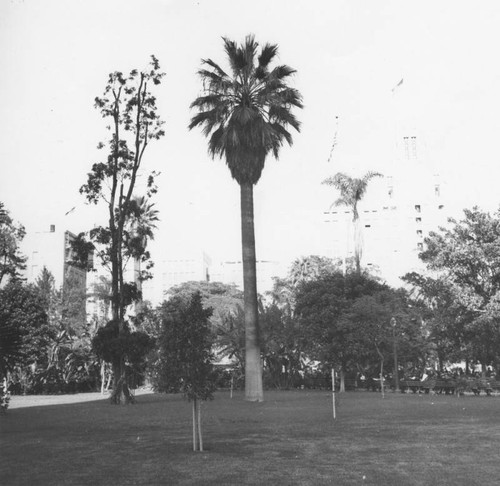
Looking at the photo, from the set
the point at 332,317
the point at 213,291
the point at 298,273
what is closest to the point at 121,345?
the point at 332,317

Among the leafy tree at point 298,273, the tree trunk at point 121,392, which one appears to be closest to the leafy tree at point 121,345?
the tree trunk at point 121,392

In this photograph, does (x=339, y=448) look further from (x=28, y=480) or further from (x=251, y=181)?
(x=251, y=181)

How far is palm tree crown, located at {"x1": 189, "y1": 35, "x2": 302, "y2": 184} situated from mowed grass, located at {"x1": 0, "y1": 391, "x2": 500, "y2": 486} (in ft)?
47.7

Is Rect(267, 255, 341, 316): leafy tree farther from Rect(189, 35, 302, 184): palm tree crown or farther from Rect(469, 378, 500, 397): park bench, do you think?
Rect(189, 35, 302, 184): palm tree crown

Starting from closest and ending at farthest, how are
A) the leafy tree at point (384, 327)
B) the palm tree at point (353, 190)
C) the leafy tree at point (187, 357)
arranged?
the leafy tree at point (187, 357) < the leafy tree at point (384, 327) < the palm tree at point (353, 190)

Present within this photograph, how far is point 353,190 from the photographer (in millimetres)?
55531

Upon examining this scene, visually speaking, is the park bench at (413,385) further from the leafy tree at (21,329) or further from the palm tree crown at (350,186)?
the leafy tree at (21,329)

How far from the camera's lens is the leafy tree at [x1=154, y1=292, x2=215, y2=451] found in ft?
47.6

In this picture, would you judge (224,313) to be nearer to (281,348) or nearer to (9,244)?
(281,348)

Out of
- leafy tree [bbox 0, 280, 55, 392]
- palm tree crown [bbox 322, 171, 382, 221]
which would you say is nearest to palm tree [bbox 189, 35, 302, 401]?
leafy tree [bbox 0, 280, 55, 392]

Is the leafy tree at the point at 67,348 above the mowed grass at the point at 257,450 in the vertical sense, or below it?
above

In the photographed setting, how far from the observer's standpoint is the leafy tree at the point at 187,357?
47.6 feet

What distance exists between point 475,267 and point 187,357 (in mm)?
31902

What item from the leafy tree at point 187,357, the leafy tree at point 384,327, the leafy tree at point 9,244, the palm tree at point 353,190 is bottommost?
the leafy tree at point 187,357
